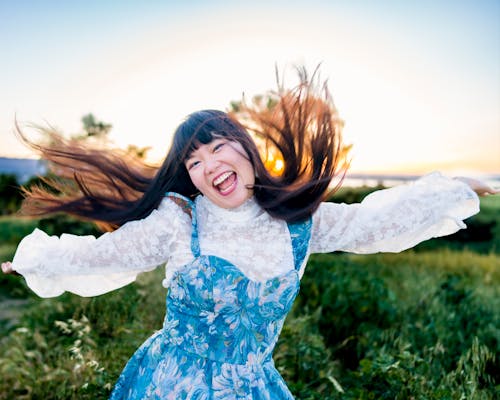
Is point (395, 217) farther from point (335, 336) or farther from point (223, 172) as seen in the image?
point (335, 336)

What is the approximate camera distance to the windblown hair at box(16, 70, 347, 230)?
203cm

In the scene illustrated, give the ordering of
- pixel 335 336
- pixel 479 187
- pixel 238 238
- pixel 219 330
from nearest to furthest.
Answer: pixel 219 330, pixel 238 238, pixel 479 187, pixel 335 336

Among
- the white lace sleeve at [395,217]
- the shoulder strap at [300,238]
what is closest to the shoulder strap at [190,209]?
the shoulder strap at [300,238]

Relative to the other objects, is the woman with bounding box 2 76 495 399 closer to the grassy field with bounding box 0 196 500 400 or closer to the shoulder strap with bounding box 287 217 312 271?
the shoulder strap with bounding box 287 217 312 271

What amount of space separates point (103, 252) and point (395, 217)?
1017 millimetres

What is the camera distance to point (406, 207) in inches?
82.0

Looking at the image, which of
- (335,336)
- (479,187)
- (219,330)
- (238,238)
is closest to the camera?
(219,330)

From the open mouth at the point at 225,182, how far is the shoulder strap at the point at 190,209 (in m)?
0.14

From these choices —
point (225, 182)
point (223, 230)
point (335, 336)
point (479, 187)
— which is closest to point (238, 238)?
point (223, 230)

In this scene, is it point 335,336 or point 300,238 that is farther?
point 335,336

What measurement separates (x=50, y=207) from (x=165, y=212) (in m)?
0.49

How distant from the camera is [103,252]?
200 cm

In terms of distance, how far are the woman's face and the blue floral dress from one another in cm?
16

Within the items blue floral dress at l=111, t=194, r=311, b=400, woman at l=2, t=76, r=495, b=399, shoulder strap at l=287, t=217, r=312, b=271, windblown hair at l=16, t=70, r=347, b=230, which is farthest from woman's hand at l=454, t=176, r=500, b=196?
blue floral dress at l=111, t=194, r=311, b=400
